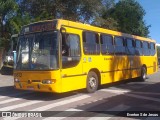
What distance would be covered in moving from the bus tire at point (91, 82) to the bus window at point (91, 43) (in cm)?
94

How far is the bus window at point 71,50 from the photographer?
11.5m

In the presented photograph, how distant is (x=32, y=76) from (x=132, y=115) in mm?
4538

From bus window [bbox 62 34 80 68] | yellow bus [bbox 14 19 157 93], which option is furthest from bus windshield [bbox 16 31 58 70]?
bus window [bbox 62 34 80 68]

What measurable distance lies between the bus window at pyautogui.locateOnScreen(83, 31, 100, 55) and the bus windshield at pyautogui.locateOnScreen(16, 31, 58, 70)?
6.14ft

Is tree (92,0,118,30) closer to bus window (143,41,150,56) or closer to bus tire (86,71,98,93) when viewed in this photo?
bus window (143,41,150,56)

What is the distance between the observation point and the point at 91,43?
13398 millimetres

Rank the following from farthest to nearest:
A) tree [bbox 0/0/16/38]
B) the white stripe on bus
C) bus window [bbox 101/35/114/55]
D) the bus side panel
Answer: tree [bbox 0/0/16/38] < bus window [bbox 101/35/114/55] < the bus side panel < the white stripe on bus

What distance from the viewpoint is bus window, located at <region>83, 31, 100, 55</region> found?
1295cm

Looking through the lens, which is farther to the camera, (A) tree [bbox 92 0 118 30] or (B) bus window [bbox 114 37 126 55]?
(A) tree [bbox 92 0 118 30]

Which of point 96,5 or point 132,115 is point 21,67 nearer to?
point 132,115

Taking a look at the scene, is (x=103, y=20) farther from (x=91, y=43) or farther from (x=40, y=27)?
(x=40, y=27)

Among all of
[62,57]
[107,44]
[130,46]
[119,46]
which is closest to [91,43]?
[107,44]

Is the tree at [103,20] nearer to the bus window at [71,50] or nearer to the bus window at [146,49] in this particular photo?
the bus window at [146,49]

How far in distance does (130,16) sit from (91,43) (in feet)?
102
